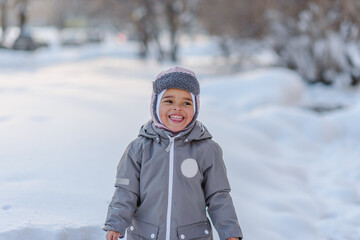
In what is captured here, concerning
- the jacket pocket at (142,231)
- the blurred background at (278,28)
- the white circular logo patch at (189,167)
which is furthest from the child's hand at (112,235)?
the blurred background at (278,28)

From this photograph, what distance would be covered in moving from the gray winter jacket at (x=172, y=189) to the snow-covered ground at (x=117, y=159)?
460 mm

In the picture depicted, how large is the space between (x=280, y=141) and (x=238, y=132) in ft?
3.25

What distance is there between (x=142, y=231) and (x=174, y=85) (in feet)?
2.07

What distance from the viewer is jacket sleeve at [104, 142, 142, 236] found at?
6.41 ft

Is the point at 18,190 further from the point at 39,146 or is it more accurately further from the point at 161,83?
the point at 161,83

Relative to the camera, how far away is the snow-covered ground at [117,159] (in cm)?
251

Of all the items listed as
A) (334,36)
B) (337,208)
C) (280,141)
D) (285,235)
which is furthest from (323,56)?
(285,235)

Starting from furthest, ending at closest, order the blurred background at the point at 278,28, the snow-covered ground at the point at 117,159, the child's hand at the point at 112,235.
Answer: the blurred background at the point at 278,28
the snow-covered ground at the point at 117,159
the child's hand at the point at 112,235

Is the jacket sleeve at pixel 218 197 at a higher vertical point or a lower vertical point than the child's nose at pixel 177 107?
lower

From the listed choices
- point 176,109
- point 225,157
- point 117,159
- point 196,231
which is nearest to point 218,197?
point 196,231

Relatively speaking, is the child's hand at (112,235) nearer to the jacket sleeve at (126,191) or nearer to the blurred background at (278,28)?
the jacket sleeve at (126,191)

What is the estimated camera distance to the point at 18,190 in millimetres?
2600

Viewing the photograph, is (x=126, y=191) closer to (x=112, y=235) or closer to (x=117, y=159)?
(x=112, y=235)

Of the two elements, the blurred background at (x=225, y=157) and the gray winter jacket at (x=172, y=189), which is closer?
the gray winter jacket at (x=172, y=189)
